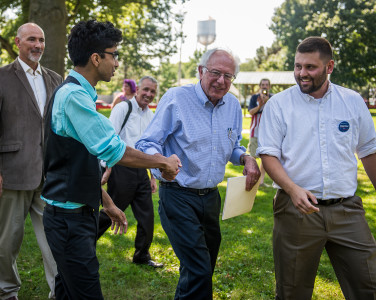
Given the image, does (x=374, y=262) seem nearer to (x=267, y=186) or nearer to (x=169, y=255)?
(x=169, y=255)

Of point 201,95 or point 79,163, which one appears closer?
point 79,163

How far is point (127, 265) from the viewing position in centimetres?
517

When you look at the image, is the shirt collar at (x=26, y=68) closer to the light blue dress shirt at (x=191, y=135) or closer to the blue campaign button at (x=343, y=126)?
the light blue dress shirt at (x=191, y=135)

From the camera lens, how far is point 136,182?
5141mm

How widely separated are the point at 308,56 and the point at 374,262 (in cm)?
152

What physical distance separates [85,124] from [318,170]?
1.64m

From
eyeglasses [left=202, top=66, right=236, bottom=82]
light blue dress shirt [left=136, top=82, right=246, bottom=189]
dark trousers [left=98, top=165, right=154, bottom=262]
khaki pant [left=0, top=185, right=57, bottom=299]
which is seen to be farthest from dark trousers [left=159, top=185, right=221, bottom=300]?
dark trousers [left=98, top=165, right=154, bottom=262]

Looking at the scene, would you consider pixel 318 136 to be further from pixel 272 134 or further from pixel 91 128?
pixel 91 128

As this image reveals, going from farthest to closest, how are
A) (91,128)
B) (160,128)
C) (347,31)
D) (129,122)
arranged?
(347,31) → (129,122) → (160,128) → (91,128)

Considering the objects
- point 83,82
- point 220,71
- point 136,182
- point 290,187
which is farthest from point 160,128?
point 136,182

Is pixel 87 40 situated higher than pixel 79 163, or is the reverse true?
pixel 87 40

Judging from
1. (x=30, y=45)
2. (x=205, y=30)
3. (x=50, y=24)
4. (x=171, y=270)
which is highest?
(x=205, y=30)

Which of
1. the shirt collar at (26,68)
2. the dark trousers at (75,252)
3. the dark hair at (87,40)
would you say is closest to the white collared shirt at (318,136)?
the dark hair at (87,40)

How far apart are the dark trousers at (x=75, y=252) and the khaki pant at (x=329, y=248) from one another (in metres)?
1.36
